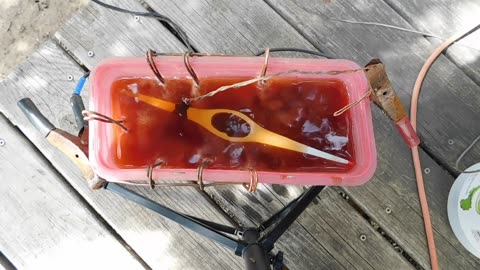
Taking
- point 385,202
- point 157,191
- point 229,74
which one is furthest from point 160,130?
point 385,202

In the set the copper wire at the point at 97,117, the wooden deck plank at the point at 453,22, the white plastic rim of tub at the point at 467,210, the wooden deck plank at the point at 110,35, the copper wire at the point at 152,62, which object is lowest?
the white plastic rim of tub at the point at 467,210

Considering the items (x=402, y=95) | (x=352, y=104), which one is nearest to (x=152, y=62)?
(x=352, y=104)

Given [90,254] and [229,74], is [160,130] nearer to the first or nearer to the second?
[229,74]

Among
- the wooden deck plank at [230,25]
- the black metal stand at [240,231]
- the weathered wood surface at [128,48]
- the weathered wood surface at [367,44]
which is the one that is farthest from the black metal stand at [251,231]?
the wooden deck plank at [230,25]

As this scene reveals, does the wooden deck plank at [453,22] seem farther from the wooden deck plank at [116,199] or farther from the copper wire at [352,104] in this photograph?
the wooden deck plank at [116,199]

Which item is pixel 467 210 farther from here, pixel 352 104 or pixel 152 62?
pixel 152 62
